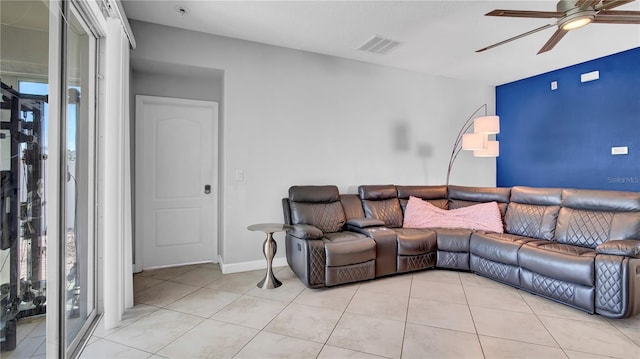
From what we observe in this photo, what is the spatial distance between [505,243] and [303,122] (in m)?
2.68

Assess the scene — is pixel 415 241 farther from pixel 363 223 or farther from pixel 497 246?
pixel 497 246

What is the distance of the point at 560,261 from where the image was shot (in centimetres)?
263

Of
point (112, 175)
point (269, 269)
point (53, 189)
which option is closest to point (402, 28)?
point (269, 269)

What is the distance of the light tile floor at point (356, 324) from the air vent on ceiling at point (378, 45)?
2764mm

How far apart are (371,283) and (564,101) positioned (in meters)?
4.07

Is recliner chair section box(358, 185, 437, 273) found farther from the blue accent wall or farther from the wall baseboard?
the blue accent wall

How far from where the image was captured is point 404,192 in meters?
4.27

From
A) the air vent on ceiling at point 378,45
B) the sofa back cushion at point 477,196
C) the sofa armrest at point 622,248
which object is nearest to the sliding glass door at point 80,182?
the air vent on ceiling at point 378,45

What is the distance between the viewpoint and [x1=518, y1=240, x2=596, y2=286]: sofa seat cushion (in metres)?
2.48

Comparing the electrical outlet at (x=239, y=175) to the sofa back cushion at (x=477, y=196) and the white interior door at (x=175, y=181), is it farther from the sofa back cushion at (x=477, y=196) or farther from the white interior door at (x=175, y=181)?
the sofa back cushion at (x=477, y=196)

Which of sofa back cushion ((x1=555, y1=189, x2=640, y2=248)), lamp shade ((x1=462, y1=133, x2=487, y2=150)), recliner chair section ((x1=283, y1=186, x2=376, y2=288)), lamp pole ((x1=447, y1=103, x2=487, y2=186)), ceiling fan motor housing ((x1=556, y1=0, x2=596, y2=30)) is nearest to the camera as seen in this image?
ceiling fan motor housing ((x1=556, y1=0, x2=596, y2=30))

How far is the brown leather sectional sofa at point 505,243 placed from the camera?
2.45 metres

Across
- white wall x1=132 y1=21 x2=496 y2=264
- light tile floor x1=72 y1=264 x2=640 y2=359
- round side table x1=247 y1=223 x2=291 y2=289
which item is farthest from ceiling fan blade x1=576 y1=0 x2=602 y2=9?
round side table x1=247 y1=223 x2=291 y2=289

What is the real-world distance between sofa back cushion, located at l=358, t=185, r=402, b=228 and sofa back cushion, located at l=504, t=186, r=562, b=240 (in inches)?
52.4
